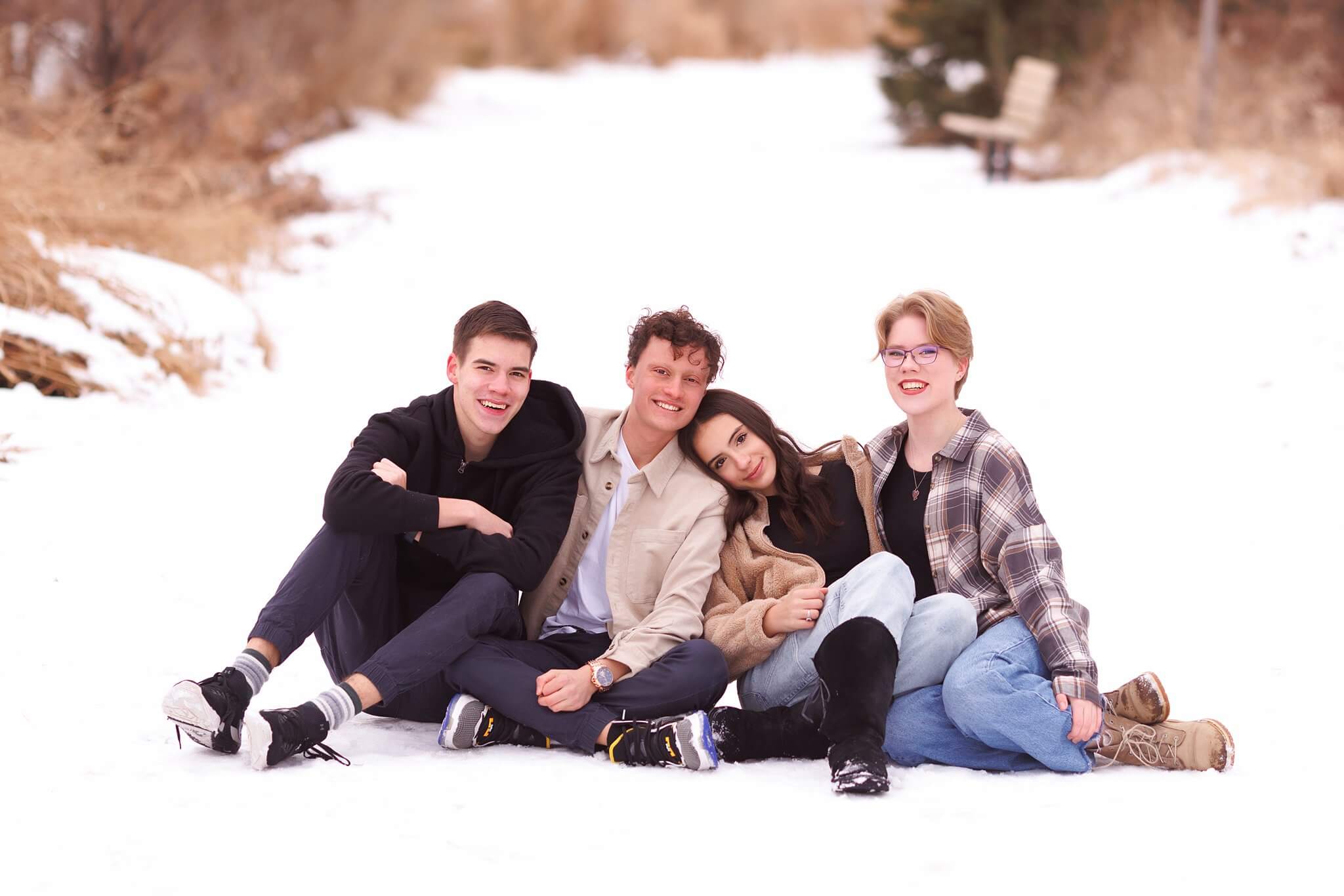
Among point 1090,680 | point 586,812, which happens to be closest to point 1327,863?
point 1090,680

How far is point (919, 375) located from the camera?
11.4ft

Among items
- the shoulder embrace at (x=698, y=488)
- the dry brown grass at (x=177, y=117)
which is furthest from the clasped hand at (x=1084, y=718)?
the dry brown grass at (x=177, y=117)

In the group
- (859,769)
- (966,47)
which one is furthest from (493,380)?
(966,47)

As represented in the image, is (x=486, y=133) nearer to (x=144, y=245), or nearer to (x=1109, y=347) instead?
(x=144, y=245)

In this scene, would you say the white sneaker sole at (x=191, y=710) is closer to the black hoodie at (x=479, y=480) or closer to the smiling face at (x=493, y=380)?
the black hoodie at (x=479, y=480)

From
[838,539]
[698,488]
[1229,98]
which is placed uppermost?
[1229,98]

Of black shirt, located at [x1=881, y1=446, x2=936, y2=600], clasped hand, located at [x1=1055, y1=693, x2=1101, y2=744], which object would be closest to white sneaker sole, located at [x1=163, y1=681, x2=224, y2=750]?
black shirt, located at [x1=881, y1=446, x2=936, y2=600]

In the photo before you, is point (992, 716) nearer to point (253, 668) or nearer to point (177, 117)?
point (253, 668)

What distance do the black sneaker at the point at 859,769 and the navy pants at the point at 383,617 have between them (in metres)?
0.96

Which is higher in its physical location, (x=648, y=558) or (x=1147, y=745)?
(x=648, y=558)

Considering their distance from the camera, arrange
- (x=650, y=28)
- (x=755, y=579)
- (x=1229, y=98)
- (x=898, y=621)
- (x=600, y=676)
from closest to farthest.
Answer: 1. (x=898, y=621)
2. (x=600, y=676)
3. (x=755, y=579)
4. (x=1229, y=98)
5. (x=650, y=28)

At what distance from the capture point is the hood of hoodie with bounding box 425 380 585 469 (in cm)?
366

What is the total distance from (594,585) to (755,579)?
46 centimetres

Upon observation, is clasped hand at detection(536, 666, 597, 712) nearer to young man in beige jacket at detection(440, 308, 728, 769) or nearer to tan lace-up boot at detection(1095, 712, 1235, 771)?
young man in beige jacket at detection(440, 308, 728, 769)
